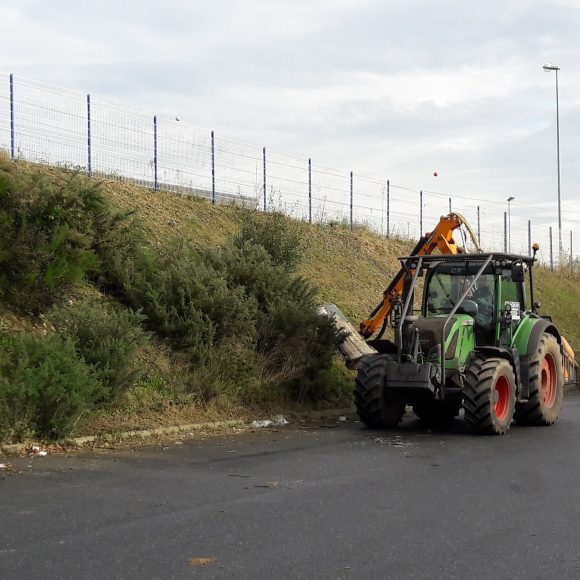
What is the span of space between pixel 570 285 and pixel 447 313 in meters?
26.1

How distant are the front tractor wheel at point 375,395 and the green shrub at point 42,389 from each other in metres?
3.95

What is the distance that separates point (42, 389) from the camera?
10414 mm

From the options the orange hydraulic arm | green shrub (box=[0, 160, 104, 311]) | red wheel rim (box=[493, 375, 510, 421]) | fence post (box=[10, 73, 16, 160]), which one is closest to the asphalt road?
red wheel rim (box=[493, 375, 510, 421])

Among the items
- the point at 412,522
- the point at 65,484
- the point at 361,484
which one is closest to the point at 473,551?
the point at 412,522

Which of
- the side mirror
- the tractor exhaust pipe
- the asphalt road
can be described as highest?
the side mirror

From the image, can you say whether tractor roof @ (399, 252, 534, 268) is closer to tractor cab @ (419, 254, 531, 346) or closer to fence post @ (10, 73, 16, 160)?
tractor cab @ (419, 254, 531, 346)

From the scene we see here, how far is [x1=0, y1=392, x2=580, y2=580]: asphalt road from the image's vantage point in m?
5.97

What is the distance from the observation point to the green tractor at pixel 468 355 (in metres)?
12.2

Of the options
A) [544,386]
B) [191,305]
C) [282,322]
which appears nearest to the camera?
[191,305]

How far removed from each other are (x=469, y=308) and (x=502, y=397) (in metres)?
1.58

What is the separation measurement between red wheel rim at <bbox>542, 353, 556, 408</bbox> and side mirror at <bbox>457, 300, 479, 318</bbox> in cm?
173

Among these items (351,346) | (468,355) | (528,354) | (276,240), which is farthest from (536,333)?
(276,240)

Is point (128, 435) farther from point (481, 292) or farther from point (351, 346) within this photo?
point (351, 346)

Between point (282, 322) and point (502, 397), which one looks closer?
point (502, 397)
